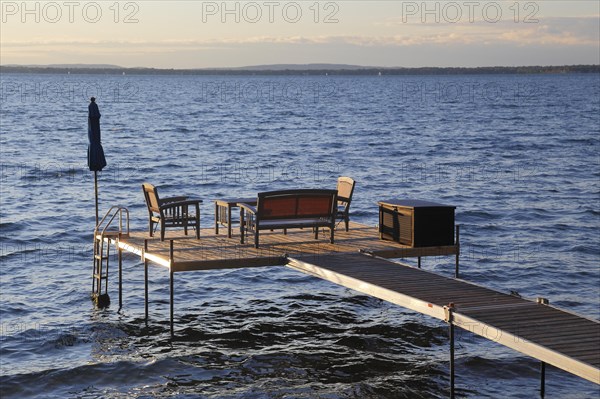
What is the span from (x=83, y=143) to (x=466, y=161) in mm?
25158

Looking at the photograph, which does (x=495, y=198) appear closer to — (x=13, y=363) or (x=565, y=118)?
(x=13, y=363)

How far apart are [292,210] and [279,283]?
5116mm

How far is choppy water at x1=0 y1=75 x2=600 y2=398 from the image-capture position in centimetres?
1541

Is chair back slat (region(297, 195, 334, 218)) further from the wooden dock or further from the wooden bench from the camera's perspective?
the wooden dock

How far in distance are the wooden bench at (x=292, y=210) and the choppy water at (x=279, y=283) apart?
2.03 m

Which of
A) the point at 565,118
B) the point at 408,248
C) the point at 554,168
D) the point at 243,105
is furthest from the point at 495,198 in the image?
the point at 243,105

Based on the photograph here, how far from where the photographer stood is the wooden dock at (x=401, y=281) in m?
11.9

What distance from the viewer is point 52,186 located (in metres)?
40.7

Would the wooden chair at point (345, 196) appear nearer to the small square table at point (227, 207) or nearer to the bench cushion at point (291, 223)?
the bench cushion at point (291, 223)

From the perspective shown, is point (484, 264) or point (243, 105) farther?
point (243, 105)

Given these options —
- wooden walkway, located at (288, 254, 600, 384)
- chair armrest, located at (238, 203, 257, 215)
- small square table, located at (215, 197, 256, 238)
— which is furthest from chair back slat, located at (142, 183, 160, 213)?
wooden walkway, located at (288, 254, 600, 384)

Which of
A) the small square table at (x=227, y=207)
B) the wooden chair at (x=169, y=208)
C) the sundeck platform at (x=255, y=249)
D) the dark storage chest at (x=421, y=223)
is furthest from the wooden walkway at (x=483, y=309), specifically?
the wooden chair at (x=169, y=208)

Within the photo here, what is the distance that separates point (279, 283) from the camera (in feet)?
72.7

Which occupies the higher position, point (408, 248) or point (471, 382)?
point (408, 248)
